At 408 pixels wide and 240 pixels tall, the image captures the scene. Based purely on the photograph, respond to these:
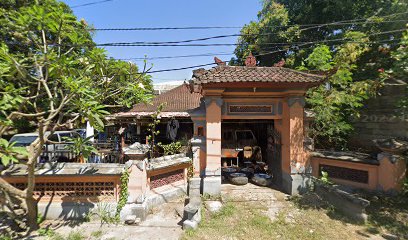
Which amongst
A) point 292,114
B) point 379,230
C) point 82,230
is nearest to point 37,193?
point 82,230

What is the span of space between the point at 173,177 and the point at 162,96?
9.61 meters

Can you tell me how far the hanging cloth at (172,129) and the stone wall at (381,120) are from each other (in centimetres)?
902

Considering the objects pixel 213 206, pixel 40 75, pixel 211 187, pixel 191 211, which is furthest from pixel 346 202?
pixel 40 75

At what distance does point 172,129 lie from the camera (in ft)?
39.0

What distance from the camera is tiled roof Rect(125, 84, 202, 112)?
1320 cm

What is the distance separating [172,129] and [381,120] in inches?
400

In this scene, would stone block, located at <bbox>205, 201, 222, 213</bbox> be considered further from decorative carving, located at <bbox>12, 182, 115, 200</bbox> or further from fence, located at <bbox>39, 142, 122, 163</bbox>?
fence, located at <bbox>39, 142, 122, 163</bbox>

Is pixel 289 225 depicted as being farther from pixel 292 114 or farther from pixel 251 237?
pixel 292 114

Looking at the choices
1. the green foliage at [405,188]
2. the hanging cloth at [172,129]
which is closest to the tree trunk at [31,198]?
the hanging cloth at [172,129]

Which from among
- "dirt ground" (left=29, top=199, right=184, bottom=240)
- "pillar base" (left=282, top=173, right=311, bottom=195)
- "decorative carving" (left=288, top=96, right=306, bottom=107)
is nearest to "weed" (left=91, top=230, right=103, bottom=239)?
"dirt ground" (left=29, top=199, right=184, bottom=240)

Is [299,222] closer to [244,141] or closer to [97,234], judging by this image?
[97,234]

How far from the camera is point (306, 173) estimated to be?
23.0 feet

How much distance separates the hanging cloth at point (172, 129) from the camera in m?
11.8

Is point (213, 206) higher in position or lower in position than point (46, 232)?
higher
